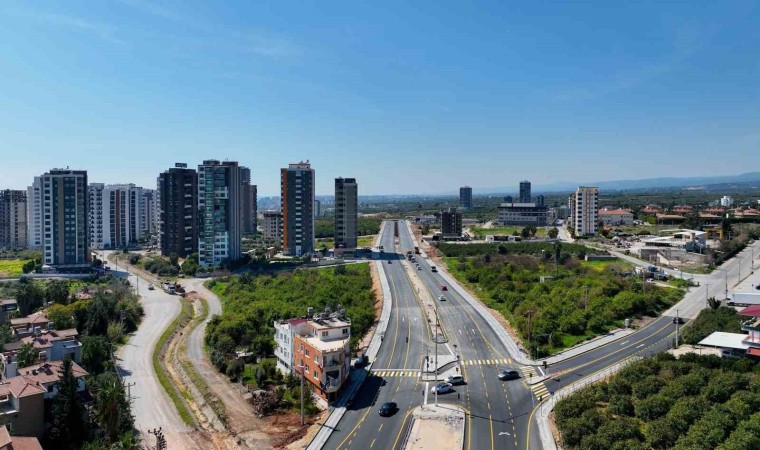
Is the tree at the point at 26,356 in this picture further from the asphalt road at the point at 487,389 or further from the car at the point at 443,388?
the asphalt road at the point at 487,389

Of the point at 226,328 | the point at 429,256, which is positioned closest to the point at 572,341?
the point at 226,328

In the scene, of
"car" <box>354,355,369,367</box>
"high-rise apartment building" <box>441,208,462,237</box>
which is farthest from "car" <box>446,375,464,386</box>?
"high-rise apartment building" <box>441,208,462,237</box>

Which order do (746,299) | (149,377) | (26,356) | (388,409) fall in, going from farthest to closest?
(746,299) < (149,377) < (26,356) < (388,409)

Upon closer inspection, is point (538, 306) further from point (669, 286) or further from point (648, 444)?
point (648, 444)

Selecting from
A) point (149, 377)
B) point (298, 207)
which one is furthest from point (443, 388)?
point (298, 207)

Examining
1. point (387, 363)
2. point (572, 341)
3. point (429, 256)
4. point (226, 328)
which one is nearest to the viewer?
point (387, 363)

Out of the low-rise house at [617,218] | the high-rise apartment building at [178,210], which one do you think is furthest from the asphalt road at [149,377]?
the low-rise house at [617,218]

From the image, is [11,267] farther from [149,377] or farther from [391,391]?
[391,391]
